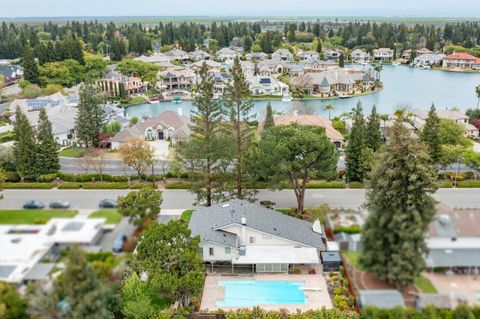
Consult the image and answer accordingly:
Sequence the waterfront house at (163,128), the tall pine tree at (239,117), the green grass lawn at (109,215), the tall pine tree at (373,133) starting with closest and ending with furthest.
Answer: the green grass lawn at (109,215) < the tall pine tree at (239,117) < the tall pine tree at (373,133) < the waterfront house at (163,128)

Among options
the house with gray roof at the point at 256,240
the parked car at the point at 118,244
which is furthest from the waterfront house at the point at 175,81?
the parked car at the point at 118,244

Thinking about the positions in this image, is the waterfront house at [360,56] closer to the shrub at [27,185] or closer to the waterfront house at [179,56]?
the waterfront house at [179,56]

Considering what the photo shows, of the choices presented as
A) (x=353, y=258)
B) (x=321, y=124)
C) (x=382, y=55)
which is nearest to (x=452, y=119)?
(x=321, y=124)

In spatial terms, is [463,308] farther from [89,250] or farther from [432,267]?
[89,250]

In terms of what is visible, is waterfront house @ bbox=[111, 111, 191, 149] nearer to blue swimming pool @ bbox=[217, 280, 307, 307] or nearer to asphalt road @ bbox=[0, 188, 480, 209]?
asphalt road @ bbox=[0, 188, 480, 209]

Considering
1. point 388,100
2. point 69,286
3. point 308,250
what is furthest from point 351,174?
point 388,100

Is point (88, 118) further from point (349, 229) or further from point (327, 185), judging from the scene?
point (349, 229)
